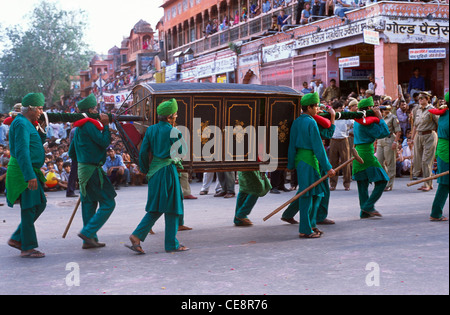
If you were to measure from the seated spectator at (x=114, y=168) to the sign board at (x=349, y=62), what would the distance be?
319 inches

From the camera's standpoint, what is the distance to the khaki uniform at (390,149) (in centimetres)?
1266

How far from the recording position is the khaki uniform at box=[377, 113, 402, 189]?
498 inches

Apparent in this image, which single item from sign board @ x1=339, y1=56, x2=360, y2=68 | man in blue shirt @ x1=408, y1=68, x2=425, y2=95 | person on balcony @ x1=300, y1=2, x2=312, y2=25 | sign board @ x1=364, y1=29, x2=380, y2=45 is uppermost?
person on balcony @ x1=300, y1=2, x2=312, y2=25

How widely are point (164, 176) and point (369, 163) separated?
352 cm

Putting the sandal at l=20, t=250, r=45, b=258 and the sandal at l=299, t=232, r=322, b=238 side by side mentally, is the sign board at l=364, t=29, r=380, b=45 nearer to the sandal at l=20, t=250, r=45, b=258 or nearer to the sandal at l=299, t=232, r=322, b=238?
the sandal at l=299, t=232, r=322, b=238

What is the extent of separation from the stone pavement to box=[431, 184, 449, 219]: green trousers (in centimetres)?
18

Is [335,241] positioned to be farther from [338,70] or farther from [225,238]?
[338,70]

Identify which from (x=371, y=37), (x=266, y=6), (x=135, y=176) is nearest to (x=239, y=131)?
(x=135, y=176)

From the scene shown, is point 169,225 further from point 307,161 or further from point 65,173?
point 65,173

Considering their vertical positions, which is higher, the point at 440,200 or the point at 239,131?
the point at 239,131

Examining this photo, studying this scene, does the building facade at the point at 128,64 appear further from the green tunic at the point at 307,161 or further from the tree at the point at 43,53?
the green tunic at the point at 307,161

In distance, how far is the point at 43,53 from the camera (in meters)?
45.2

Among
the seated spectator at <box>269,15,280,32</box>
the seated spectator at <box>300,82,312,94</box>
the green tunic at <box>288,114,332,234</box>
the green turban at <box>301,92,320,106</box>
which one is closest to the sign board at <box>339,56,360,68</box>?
the seated spectator at <box>300,82,312,94</box>

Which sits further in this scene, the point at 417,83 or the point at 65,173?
the point at 417,83
